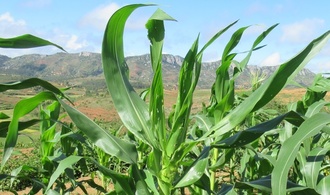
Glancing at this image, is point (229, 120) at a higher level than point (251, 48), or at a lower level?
lower

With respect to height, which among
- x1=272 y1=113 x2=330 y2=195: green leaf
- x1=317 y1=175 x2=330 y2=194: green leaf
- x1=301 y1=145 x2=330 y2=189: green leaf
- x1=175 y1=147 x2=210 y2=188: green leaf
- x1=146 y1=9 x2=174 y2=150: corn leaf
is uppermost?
x1=146 y1=9 x2=174 y2=150: corn leaf

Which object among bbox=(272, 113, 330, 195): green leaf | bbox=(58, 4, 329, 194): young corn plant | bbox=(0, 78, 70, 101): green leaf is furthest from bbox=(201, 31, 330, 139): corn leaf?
bbox=(0, 78, 70, 101): green leaf

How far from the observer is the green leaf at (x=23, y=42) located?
1186 mm

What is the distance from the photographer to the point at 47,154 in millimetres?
2475

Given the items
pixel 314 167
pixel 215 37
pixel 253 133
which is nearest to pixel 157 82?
pixel 215 37

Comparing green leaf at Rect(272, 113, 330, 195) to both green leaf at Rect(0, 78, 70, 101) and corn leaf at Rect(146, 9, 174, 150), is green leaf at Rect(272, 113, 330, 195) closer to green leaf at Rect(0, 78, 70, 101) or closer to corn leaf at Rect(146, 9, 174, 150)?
corn leaf at Rect(146, 9, 174, 150)

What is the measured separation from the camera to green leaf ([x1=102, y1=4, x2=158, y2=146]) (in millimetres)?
1254

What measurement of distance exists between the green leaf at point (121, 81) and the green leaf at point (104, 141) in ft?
0.26

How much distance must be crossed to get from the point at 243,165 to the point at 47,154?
4.64 ft

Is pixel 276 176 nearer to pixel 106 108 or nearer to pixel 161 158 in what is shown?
pixel 161 158

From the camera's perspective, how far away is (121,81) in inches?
54.9

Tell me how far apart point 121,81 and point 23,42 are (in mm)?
361

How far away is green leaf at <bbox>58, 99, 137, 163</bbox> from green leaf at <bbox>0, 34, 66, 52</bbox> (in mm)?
236

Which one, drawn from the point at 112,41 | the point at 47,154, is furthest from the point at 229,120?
the point at 47,154
